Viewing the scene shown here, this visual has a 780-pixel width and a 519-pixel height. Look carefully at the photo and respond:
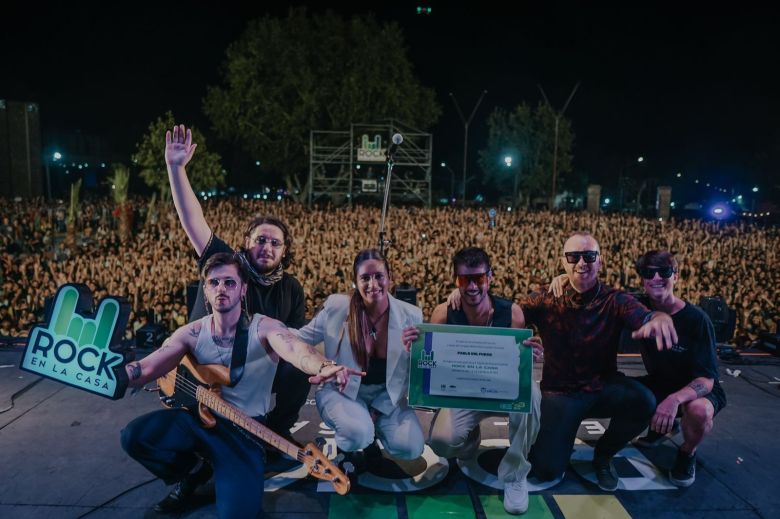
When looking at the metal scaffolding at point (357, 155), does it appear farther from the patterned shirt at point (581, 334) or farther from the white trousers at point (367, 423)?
the white trousers at point (367, 423)

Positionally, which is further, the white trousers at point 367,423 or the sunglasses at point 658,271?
the sunglasses at point 658,271

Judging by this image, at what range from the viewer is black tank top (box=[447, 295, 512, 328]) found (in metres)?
3.62

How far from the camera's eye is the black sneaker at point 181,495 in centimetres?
323

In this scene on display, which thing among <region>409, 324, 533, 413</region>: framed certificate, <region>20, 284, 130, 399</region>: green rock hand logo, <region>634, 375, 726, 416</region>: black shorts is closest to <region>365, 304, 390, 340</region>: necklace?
<region>409, 324, 533, 413</region>: framed certificate

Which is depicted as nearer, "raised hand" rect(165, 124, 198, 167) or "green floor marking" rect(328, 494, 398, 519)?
"green floor marking" rect(328, 494, 398, 519)

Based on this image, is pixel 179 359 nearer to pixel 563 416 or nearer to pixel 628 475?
pixel 563 416

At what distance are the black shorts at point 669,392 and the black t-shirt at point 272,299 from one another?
8.29ft

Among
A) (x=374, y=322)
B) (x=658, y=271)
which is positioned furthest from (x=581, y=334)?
(x=374, y=322)

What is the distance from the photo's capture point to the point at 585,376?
12.0 feet

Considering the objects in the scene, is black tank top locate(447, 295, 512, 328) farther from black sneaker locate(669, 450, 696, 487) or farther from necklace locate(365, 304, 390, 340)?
black sneaker locate(669, 450, 696, 487)

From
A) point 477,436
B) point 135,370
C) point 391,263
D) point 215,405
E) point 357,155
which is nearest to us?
point 135,370

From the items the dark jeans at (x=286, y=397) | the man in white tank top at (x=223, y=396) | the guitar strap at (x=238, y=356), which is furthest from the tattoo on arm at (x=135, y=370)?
the dark jeans at (x=286, y=397)

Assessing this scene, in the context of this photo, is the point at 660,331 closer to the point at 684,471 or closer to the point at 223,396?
the point at 684,471

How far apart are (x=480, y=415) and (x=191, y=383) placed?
5.93 ft
